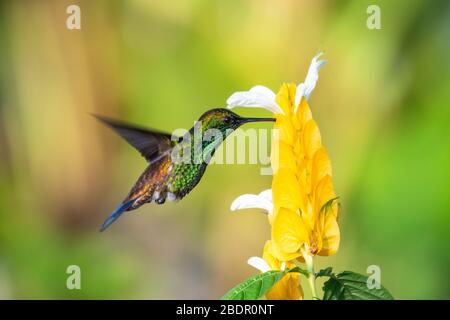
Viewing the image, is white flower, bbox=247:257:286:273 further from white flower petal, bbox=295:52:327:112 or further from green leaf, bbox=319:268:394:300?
white flower petal, bbox=295:52:327:112

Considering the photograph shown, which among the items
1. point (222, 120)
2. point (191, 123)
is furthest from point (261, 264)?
point (191, 123)

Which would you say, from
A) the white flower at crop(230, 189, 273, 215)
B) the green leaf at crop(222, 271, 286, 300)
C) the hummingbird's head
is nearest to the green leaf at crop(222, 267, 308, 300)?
the green leaf at crop(222, 271, 286, 300)

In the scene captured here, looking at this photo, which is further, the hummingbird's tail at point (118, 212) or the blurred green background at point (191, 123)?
the blurred green background at point (191, 123)

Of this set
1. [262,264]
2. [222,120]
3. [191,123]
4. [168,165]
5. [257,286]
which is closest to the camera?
[257,286]

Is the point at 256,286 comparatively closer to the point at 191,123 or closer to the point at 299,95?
the point at 299,95

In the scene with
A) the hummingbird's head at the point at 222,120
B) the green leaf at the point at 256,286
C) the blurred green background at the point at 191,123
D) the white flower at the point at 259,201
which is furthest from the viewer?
the blurred green background at the point at 191,123

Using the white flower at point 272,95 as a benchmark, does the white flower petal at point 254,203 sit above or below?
below

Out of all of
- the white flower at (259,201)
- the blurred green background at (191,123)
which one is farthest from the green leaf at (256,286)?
the blurred green background at (191,123)

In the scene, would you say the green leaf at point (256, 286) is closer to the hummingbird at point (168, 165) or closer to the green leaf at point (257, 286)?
the green leaf at point (257, 286)
